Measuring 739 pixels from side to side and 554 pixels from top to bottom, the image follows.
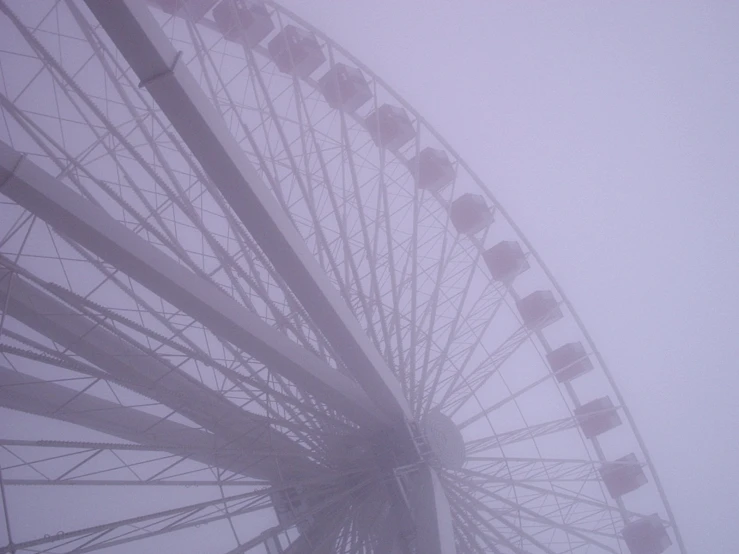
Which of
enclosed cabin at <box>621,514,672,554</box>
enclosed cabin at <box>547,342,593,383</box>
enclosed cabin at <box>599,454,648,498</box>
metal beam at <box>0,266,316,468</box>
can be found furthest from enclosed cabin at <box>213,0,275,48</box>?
enclosed cabin at <box>621,514,672,554</box>

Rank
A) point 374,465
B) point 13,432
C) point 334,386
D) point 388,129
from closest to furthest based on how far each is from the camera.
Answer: point 334,386 < point 374,465 < point 13,432 < point 388,129

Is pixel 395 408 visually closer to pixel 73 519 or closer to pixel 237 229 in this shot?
pixel 237 229

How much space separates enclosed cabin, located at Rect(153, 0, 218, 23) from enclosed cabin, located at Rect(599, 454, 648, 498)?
13863 mm

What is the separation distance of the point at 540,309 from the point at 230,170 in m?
12.2

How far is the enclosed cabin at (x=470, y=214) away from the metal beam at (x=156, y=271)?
840cm

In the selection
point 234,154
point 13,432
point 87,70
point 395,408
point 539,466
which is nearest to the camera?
point 234,154

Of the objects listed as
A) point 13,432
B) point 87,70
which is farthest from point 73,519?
point 87,70

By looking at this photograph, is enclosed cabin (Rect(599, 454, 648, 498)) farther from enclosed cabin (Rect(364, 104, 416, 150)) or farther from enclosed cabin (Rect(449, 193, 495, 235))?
enclosed cabin (Rect(364, 104, 416, 150))

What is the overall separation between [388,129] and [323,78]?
184cm

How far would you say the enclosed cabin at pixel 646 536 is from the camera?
14273mm

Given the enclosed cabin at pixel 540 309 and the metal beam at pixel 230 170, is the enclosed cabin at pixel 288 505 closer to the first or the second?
the metal beam at pixel 230 170

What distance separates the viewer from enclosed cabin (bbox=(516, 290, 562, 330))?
15.5 m

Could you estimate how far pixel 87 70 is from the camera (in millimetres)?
12352

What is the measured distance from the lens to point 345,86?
42.3ft
